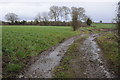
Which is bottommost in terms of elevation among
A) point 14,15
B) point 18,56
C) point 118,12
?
point 18,56

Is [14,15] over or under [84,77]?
over

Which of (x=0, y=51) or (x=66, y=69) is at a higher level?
(x=0, y=51)

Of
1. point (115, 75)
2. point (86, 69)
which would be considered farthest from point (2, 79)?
point (115, 75)

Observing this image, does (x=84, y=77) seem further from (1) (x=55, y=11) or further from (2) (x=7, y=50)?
(1) (x=55, y=11)

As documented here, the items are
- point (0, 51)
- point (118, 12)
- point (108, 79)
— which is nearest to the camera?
point (108, 79)

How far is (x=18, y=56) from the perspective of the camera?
9156 millimetres

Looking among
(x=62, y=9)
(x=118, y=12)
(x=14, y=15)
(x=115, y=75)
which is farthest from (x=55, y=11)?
(x=115, y=75)

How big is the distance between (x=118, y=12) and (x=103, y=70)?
6663 mm

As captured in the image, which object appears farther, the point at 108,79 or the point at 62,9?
the point at 62,9

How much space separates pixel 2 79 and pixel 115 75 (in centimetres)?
607

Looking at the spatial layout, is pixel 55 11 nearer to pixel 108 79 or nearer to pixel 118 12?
pixel 118 12

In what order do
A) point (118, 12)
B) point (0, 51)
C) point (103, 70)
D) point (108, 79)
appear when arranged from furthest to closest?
point (118, 12) → point (0, 51) → point (103, 70) → point (108, 79)

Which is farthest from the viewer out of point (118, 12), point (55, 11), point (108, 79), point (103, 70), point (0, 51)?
point (55, 11)

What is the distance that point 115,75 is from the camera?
6379 millimetres
